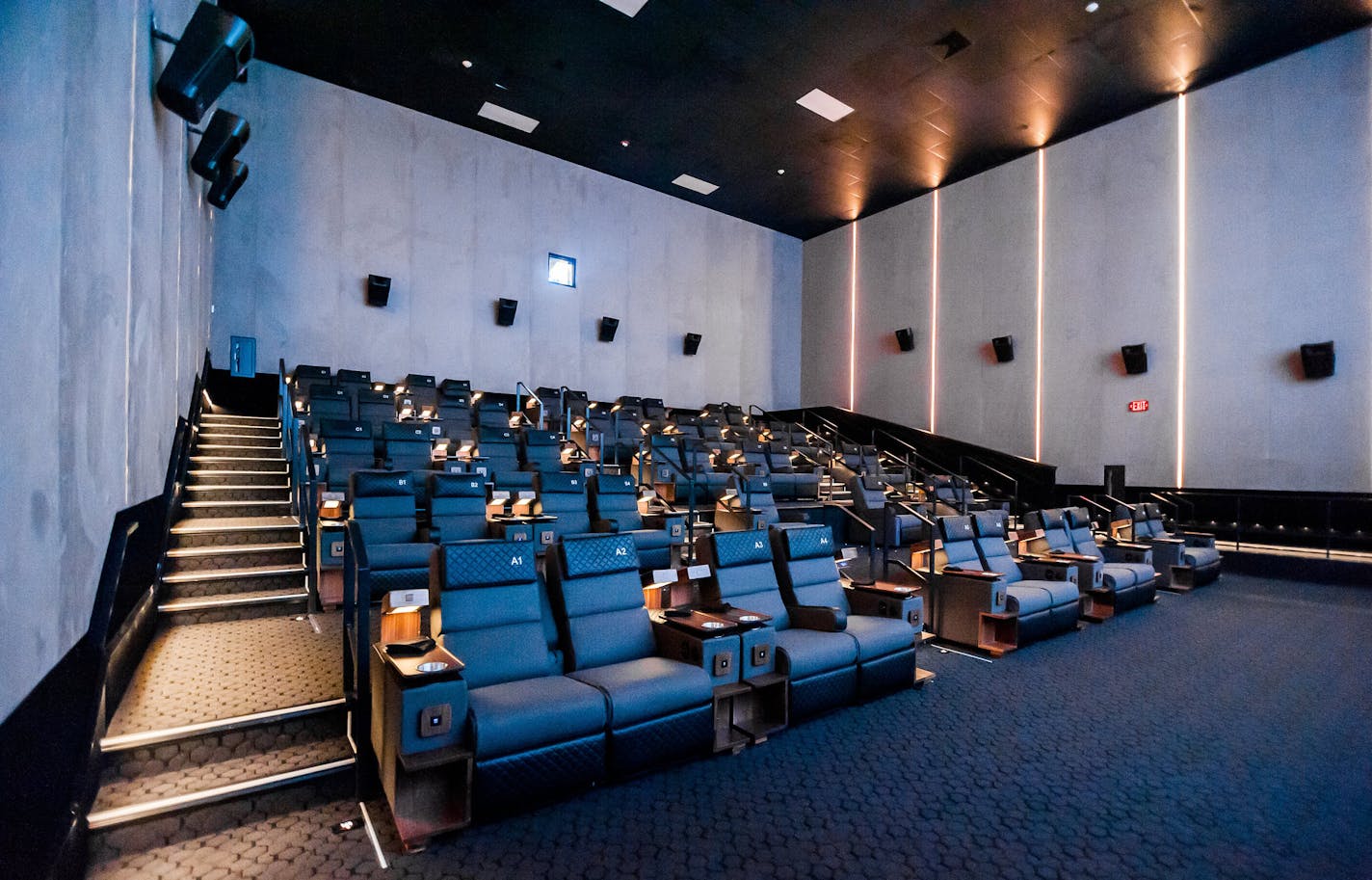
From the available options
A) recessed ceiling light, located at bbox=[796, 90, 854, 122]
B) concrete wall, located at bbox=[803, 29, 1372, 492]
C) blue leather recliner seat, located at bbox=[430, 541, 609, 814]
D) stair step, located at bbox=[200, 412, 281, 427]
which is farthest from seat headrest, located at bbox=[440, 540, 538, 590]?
concrete wall, located at bbox=[803, 29, 1372, 492]

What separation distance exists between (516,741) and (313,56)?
9691 millimetres

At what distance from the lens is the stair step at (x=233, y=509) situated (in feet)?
14.7

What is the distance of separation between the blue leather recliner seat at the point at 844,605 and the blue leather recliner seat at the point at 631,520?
1.73 m

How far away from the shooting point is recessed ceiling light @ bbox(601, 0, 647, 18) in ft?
22.3

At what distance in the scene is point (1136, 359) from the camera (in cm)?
909

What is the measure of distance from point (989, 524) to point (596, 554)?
3.40m

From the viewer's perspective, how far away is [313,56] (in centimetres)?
840

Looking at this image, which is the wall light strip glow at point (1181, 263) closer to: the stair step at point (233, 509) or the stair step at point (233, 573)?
the stair step at point (233, 573)

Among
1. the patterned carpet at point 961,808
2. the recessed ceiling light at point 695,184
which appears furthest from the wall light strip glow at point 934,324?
the patterned carpet at point 961,808

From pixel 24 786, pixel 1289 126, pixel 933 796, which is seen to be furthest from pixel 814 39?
pixel 24 786

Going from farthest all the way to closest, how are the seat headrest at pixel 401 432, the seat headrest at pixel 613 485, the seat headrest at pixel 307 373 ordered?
the seat headrest at pixel 307 373 → the seat headrest at pixel 401 432 → the seat headrest at pixel 613 485

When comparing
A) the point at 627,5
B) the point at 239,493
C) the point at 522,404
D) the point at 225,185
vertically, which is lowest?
the point at 239,493

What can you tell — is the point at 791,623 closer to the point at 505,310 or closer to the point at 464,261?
the point at 505,310

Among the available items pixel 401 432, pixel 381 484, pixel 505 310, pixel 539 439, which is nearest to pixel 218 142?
pixel 401 432
